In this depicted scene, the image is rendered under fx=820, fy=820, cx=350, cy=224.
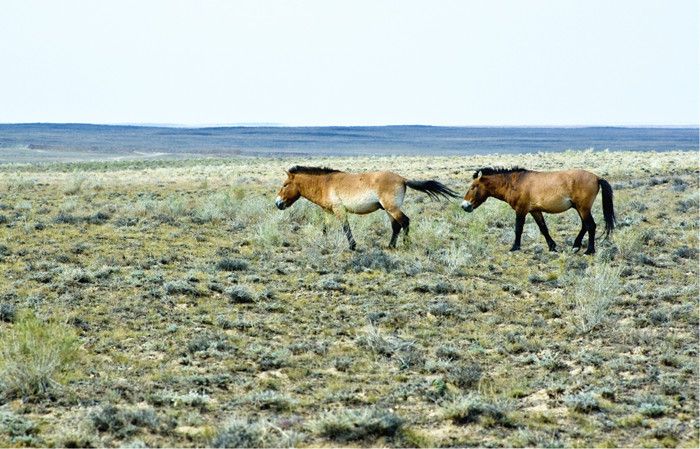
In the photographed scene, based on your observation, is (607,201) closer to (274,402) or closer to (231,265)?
(231,265)

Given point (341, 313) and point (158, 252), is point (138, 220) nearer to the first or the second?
point (158, 252)

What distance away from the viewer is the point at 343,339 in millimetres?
9750

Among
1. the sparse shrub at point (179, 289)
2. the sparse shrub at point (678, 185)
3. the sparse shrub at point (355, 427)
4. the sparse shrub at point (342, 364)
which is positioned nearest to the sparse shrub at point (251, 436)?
the sparse shrub at point (355, 427)

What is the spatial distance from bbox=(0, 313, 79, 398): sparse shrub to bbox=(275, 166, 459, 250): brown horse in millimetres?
8147

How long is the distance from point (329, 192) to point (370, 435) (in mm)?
9526

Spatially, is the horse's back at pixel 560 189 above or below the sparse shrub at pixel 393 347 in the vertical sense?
above

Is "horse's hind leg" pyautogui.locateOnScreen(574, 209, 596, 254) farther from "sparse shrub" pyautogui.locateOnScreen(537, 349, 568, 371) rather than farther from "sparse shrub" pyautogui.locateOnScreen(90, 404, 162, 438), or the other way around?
"sparse shrub" pyautogui.locateOnScreen(90, 404, 162, 438)

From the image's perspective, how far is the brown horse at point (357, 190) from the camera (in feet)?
50.5

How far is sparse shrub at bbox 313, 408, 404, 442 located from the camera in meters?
6.57

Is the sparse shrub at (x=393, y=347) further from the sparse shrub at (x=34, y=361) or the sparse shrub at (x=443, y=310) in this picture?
the sparse shrub at (x=34, y=361)

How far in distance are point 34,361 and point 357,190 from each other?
28.6 feet

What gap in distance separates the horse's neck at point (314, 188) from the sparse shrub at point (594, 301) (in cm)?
608

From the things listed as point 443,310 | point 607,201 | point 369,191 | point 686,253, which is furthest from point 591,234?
point 443,310

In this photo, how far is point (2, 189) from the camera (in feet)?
109
